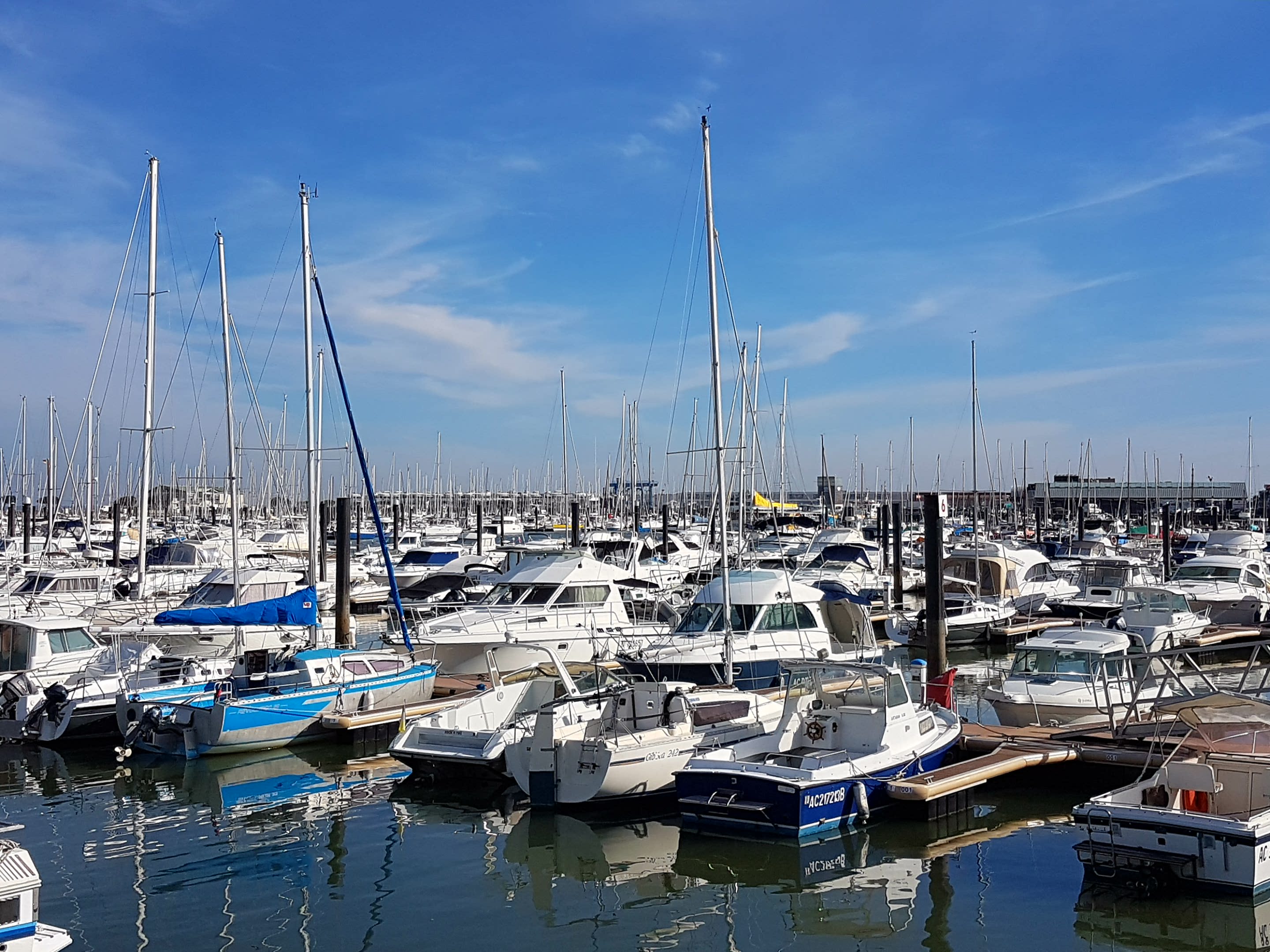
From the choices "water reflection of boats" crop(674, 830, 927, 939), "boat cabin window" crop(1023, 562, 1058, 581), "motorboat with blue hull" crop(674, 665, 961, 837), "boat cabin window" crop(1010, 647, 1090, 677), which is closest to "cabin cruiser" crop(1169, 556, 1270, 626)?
"boat cabin window" crop(1023, 562, 1058, 581)

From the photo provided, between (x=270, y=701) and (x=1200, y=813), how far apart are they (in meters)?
15.2

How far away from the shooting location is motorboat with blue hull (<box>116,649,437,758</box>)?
68.1 feet

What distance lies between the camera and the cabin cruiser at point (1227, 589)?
120ft

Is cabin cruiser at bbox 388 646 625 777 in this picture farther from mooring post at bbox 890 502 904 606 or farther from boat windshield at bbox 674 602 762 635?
mooring post at bbox 890 502 904 606

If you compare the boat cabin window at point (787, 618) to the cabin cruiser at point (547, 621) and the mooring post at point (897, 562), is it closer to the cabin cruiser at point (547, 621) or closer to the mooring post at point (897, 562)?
the cabin cruiser at point (547, 621)

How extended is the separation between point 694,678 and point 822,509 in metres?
49.8

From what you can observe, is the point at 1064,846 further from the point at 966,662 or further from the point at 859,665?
the point at 966,662

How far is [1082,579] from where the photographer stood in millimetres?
41094

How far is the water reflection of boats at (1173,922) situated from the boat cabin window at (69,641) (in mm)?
20377

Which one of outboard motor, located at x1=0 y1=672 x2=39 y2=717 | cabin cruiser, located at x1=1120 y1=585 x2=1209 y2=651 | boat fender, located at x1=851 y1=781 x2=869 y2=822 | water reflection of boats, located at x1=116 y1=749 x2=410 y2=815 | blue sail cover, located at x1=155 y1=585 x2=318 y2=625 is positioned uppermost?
blue sail cover, located at x1=155 y1=585 x2=318 y2=625

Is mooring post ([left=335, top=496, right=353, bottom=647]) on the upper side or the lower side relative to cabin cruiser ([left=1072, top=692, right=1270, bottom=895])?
upper

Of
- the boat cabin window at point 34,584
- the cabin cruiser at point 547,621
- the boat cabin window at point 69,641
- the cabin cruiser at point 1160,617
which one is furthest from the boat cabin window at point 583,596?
the boat cabin window at point 34,584

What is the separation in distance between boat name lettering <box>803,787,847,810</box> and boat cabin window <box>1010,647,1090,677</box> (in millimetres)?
8813

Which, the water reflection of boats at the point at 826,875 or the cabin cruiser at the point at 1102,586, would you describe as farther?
the cabin cruiser at the point at 1102,586
